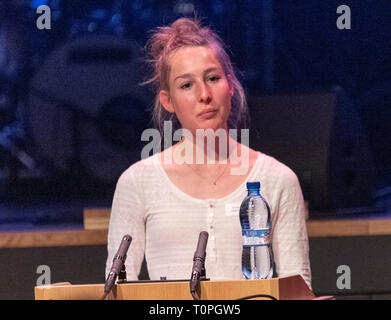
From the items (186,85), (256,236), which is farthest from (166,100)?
(256,236)

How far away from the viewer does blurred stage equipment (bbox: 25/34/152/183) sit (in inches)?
121

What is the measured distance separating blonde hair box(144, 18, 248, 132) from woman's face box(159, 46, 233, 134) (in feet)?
0.09

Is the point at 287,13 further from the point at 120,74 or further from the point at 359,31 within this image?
the point at 120,74

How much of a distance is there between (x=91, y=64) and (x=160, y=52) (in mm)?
523

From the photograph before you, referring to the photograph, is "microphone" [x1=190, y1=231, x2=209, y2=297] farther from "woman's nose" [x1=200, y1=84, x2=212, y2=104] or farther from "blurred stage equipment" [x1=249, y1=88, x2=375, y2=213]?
"blurred stage equipment" [x1=249, y1=88, x2=375, y2=213]

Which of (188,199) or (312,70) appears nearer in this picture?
(188,199)

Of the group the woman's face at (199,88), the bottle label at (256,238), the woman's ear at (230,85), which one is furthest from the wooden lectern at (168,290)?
the woman's ear at (230,85)

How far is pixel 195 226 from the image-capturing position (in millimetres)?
2412

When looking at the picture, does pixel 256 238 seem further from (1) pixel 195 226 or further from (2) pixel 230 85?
(2) pixel 230 85

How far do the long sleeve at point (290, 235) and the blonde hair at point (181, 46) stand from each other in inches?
16.8

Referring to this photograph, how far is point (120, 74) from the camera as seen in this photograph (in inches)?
122

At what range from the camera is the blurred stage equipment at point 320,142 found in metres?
3.08

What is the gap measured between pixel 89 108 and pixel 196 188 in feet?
2.60
